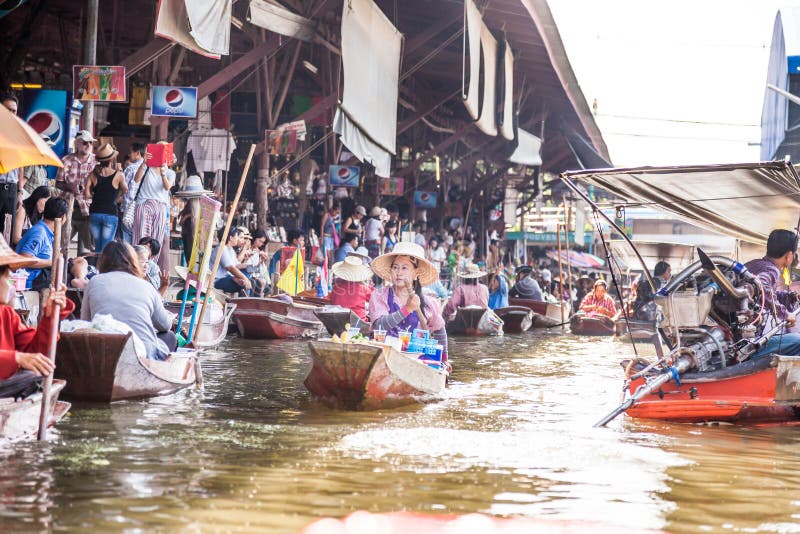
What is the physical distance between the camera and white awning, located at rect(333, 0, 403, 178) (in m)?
11.7

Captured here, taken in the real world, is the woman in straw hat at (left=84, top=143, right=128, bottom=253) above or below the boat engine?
above

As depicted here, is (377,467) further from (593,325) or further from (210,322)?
(593,325)

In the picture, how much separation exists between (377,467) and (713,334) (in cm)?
347

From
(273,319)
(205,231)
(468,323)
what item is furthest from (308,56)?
(205,231)

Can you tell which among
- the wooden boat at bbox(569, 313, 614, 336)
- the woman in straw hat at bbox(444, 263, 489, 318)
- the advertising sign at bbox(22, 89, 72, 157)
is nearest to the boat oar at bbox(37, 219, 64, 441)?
the advertising sign at bbox(22, 89, 72, 157)

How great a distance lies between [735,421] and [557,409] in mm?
1436

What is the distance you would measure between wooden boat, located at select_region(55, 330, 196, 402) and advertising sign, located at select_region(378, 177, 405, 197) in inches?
562

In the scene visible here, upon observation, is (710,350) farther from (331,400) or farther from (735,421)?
(331,400)

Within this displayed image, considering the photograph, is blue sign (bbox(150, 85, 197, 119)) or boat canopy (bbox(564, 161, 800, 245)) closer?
boat canopy (bbox(564, 161, 800, 245))

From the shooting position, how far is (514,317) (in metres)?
18.8

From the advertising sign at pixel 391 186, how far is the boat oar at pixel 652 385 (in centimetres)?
1429

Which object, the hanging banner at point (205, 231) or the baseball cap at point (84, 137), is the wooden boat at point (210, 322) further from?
the baseball cap at point (84, 137)

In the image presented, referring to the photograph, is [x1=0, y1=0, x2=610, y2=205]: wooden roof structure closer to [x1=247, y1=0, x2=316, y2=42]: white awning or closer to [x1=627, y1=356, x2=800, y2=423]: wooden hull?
[x1=247, y1=0, x2=316, y2=42]: white awning

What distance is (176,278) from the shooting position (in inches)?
554
